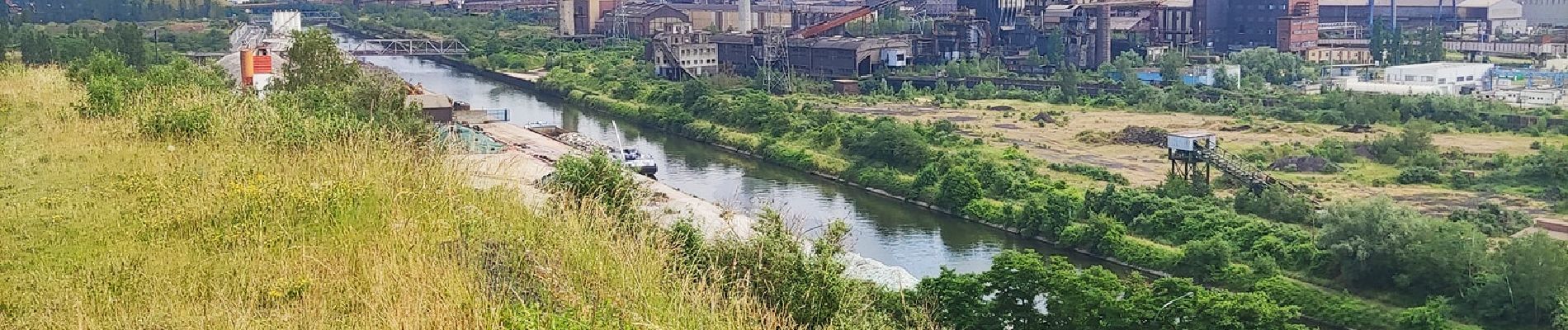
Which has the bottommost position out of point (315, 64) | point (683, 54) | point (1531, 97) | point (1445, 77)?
point (1531, 97)

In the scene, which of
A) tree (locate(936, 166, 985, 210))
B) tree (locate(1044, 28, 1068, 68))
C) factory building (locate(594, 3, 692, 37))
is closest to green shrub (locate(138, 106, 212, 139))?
tree (locate(936, 166, 985, 210))

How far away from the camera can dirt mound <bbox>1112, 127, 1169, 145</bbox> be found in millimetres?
10766

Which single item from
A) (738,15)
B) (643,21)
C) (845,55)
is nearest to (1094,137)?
(845,55)

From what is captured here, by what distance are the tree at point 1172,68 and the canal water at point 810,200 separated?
5.26 m

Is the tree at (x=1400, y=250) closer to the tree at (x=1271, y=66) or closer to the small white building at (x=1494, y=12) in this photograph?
the tree at (x=1271, y=66)

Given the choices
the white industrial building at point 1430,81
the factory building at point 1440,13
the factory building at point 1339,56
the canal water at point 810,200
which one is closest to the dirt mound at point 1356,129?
the white industrial building at point 1430,81

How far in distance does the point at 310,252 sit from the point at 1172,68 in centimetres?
1371

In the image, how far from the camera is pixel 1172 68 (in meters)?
15.2

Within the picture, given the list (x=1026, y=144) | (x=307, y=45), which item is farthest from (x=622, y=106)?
(x=307, y=45)

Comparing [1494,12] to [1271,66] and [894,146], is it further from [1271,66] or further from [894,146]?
[894,146]

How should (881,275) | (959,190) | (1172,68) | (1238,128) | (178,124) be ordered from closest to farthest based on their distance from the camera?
(178,124), (881,275), (959,190), (1238,128), (1172,68)

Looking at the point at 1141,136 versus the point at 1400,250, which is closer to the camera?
the point at 1400,250

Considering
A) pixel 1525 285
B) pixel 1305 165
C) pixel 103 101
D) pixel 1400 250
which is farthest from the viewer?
pixel 1305 165

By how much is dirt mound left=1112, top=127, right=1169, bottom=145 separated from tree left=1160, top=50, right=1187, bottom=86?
3.90 metres
